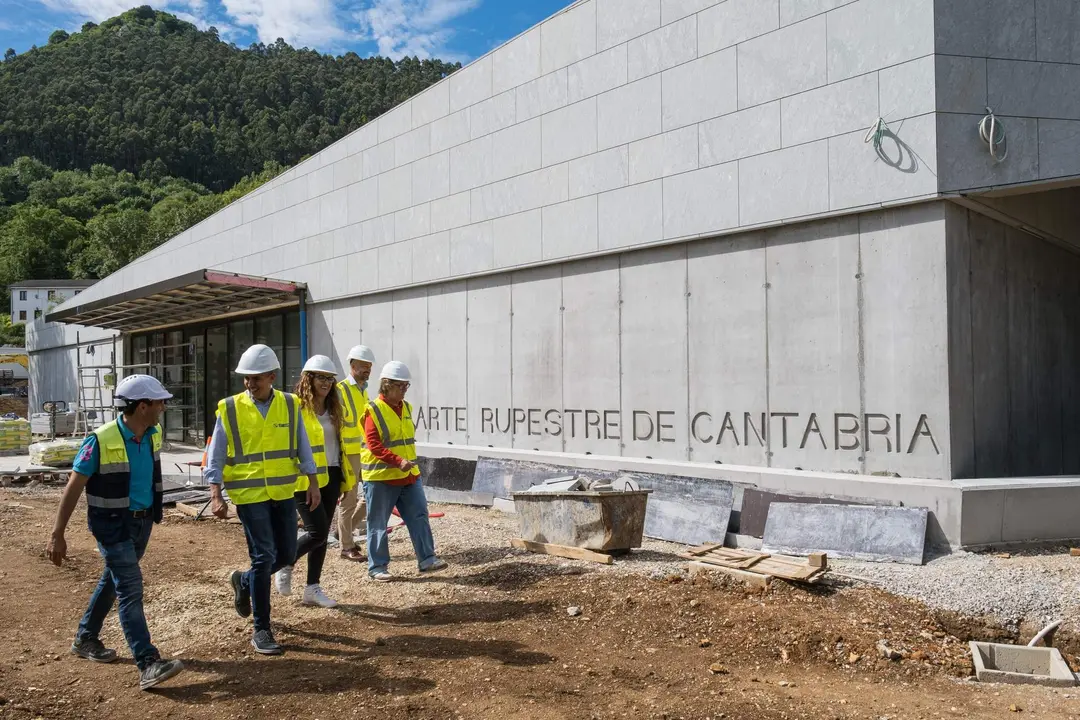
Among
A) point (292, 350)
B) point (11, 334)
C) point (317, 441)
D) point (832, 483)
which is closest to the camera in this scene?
point (317, 441)

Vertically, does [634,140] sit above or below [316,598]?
above

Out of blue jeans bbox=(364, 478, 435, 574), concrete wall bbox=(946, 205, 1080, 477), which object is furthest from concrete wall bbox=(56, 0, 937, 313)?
blue jeans bbox=(364, 478, 435, 574)

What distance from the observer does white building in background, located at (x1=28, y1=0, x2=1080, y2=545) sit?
8.01 meters

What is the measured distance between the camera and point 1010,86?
820 centimetres

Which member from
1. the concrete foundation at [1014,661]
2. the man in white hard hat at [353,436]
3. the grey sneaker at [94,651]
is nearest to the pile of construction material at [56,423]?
the man in white hard hat at [353,436]

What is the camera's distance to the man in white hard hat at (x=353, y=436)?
7.25 m

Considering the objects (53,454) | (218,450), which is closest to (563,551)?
(218,450)

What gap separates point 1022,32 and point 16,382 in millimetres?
74690

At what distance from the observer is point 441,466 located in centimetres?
1287

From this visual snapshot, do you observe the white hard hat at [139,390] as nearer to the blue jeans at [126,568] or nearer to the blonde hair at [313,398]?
the blue jeans at [126,568]

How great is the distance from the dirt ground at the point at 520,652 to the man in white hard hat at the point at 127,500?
37 cm

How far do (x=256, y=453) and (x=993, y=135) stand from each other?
736 cm

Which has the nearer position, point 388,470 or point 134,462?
point 134,462

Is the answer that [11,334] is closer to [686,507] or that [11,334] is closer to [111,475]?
[686,507]
